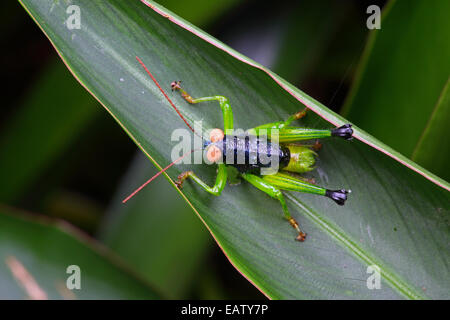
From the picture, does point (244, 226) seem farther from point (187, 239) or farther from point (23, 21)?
point (23, 21)

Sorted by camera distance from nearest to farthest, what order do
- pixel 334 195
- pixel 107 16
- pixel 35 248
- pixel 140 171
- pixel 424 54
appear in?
1. pixel 107 16
2. pixel 334 195
3. pixel 424 54
4. pixel 35 248
5. pixel 140 171

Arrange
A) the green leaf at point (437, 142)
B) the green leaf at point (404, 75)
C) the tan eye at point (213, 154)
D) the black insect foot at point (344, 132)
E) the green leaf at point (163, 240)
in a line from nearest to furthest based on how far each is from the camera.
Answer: the black insect foot at point (344, 132)
the green leaf at point (437, 142)
the green leaf at point (404, 75)
the tan eye at point (213, 154)
the green leaf at point (163, 240)

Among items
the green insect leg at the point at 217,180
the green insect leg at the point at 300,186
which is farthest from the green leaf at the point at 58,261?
the green insect leg at the point at 300,186

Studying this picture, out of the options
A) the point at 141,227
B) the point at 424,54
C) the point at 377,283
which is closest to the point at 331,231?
the point at 377,283

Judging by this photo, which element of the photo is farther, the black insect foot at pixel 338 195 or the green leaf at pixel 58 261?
the green leaf at pixel 58 261

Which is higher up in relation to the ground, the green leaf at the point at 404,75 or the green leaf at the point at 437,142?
the green leaf at the point at 404,75

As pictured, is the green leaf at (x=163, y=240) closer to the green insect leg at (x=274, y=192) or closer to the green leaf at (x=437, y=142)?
the green insect leg at (x=274, y=192)

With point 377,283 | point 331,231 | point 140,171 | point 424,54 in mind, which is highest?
point 424,54
